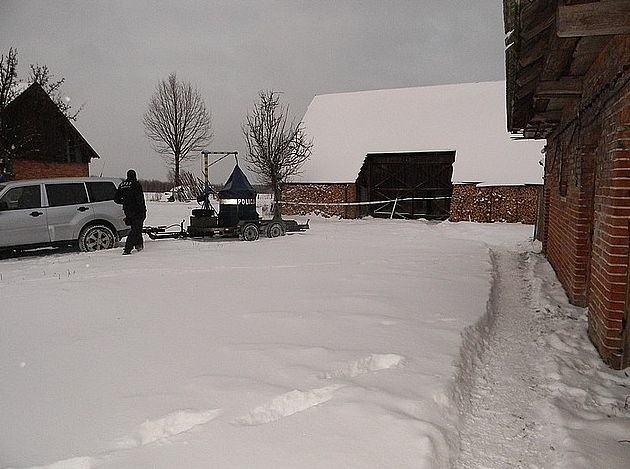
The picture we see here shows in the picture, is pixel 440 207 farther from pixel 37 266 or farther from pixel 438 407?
pixel 438 407

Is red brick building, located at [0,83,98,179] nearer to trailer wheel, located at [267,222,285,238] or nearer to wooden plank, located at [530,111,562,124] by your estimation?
trailer wheel, located at [267,222,285,238]

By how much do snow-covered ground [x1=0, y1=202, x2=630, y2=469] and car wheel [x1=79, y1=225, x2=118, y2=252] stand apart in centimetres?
352

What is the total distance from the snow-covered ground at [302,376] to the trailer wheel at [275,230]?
6.65 meters

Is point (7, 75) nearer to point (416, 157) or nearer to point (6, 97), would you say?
point (6, 97)

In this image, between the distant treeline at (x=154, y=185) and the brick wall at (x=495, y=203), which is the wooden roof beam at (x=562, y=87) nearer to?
the brick wall at (x=495, y=203)

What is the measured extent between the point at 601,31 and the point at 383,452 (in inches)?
136

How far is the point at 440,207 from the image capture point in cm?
2355

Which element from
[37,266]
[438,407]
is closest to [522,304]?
[438,407]

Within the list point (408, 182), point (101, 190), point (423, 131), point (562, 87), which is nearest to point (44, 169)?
point (101, 190)

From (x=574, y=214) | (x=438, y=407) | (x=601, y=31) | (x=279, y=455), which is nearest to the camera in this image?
(x=279, y=455)

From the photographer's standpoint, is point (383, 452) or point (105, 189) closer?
point (383, 452)

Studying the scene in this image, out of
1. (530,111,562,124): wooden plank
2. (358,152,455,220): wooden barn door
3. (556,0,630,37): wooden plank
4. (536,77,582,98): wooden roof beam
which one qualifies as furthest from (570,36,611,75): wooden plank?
(358,152,455,220): wooden barn door

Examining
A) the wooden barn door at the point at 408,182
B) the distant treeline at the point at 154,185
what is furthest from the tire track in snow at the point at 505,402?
the distant treeline at the point at 154,185

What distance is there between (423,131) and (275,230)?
12.8 meters
